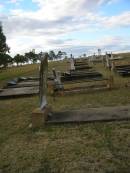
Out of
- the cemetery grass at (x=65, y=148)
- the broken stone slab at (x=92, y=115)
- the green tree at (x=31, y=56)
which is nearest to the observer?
the cemetery grass at (x=65, y=148)

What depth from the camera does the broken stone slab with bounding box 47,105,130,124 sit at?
825 centimetres

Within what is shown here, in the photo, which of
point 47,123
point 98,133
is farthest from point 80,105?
point 98,133

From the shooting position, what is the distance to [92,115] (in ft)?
28.8

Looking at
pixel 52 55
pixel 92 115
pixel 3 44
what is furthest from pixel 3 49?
pixel 52 55

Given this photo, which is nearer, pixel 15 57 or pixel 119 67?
pixel 119 67

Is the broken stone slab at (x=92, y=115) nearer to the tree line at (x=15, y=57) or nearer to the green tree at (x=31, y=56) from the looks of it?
the tree line at (x=15, y=57)

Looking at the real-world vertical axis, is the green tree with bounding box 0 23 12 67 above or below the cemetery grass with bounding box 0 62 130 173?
above

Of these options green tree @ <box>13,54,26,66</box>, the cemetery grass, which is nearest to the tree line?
green tree @ <box>13,54,26,66</box>

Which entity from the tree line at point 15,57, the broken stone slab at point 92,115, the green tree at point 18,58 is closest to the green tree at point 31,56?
the tree line at point 15,57

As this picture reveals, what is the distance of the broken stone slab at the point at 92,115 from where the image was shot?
825 centimetres

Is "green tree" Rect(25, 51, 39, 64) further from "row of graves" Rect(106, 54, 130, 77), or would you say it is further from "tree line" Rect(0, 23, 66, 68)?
"row of graves" Rect(106, 54, 130, 77)

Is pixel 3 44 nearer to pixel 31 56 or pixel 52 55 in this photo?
pixel 31 56

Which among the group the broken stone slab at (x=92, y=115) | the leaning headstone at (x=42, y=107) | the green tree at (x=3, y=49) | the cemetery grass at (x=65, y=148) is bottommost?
the cemetery grass at (x=65, y=148)

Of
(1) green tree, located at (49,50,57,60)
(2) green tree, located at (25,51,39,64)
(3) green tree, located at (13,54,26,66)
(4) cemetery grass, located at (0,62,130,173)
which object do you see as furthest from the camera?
(1) green tree, located at (49,50,57,60)
